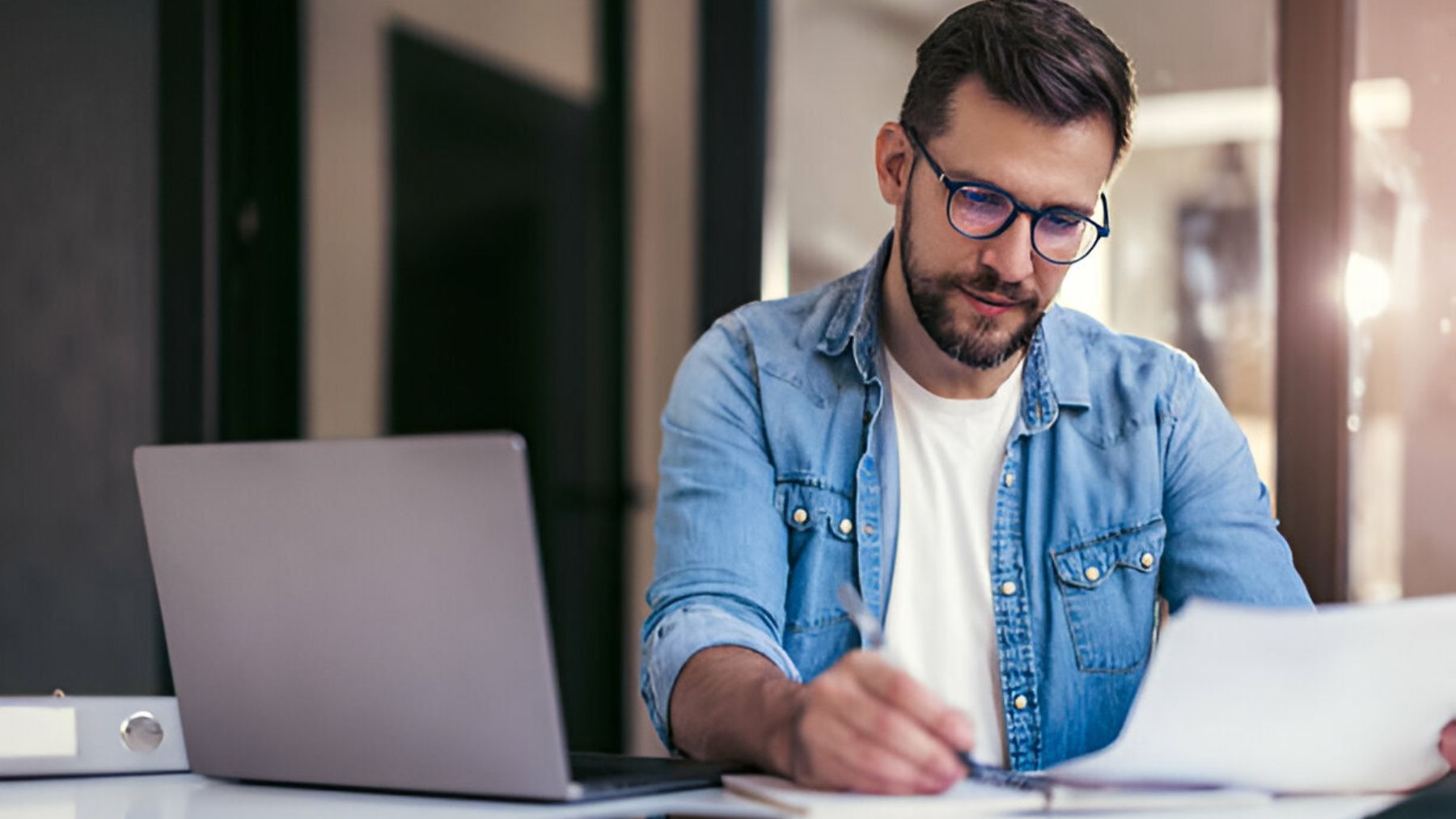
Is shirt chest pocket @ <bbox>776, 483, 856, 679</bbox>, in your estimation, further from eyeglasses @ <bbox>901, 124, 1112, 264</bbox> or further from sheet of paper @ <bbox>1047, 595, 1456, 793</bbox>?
sheet of paper @ <bbox>1047, 595, 1456, 793</bbox>

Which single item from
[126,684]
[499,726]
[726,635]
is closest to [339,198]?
[126,684]

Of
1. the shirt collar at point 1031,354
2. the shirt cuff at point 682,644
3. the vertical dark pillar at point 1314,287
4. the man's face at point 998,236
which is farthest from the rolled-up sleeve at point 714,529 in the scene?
the vertical dark pillar at point 1314,287

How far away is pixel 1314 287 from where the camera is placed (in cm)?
240

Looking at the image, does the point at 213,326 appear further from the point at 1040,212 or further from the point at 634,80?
the point at 1040,212

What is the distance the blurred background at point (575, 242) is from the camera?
2395 mm

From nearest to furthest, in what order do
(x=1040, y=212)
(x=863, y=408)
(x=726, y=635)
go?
(x=726, y=635), (x=1040, y=212), (x=863, y=408)

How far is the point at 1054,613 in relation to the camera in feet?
4.97

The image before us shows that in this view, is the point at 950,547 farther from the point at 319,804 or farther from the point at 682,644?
the point at 319,804

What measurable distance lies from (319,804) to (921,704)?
0.41 metres

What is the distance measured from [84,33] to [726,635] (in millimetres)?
2261

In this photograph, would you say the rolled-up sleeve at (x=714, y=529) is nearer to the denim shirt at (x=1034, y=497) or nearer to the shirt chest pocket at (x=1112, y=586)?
the denim shirt at (x=1034, y=497)

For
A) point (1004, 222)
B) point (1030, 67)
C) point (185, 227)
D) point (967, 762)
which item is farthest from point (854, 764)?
point (185, 227)

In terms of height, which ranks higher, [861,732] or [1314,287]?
[1314,287]

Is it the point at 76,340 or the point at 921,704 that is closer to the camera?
the point at 921,704
